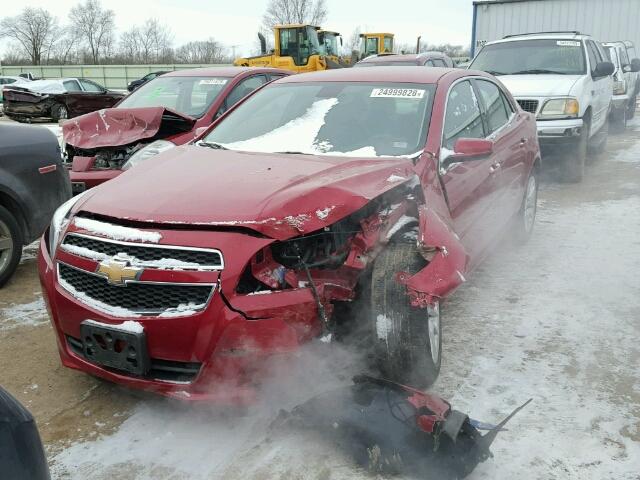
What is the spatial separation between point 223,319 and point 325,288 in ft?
1.67

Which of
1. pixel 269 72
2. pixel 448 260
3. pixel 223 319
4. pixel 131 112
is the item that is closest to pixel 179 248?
pixel 223 319

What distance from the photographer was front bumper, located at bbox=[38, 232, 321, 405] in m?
2.46

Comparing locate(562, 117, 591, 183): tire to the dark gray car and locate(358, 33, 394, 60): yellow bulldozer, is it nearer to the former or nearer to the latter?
the dark gray car

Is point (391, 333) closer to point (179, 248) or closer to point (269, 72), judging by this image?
point (179, 248)

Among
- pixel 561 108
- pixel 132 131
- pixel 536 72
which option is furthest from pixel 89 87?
pixel 561 108

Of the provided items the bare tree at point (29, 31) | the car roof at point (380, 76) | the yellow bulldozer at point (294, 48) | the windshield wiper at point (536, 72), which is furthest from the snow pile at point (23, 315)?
the bare tree at point (29, 31)

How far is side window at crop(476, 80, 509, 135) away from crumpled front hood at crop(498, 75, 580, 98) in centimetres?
307

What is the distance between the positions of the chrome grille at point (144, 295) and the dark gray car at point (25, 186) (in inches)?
89.4

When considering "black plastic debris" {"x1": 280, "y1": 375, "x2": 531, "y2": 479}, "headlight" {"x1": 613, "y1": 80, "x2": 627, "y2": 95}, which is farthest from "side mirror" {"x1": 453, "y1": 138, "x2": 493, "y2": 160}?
"headlight" {"x1": 613, "y1": 80, "x2": 627, "y2": 95}

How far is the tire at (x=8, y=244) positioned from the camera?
4523 millimetres

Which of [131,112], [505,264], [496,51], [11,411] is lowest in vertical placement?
[505,264]

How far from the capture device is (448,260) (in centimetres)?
284

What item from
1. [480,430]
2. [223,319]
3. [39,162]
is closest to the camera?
[223,319]

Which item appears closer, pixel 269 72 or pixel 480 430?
pixel 480 430
